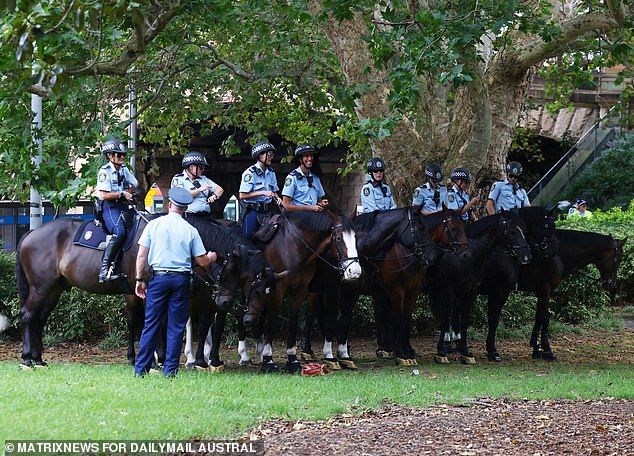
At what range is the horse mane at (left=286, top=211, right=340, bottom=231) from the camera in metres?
13.3

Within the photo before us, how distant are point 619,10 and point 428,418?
7200mm

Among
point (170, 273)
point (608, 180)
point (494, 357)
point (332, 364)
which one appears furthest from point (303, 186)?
point (608, 180)

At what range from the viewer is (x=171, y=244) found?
11555 mm

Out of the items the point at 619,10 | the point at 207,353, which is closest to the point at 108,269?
the point at 207,353

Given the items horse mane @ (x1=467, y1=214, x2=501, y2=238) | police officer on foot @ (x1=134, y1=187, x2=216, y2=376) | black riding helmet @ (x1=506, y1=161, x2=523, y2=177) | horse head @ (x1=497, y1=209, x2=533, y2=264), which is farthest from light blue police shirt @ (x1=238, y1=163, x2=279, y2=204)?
black riding helmet @ (x1=506, y1=161, x2=523, y2=177)

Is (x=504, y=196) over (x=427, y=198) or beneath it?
over

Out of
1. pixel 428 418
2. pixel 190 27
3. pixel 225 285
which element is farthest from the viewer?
pixel 190 27

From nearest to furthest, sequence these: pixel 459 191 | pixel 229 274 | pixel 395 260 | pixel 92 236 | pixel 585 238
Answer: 1. pixel 229 274
2. pixel 92 236
3. pixel 395 260
4. pixel 459 191
5. pixel 585 238

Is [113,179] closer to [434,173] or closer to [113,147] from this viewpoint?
[113,147]

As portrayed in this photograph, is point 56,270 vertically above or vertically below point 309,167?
below

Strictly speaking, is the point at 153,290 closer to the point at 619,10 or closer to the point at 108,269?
the point at 108,269

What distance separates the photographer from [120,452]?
740 cm

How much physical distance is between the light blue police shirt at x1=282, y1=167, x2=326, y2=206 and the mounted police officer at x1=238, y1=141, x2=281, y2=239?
26cm

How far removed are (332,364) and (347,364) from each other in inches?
10.2
